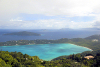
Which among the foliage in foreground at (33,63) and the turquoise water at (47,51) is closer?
the foliage in foreground at (33,63)

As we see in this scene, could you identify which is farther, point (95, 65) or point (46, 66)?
point (95, 65)

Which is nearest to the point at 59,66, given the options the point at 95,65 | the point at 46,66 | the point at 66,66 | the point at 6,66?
the point at 66,66

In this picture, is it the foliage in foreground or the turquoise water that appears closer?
the foliage in foreground

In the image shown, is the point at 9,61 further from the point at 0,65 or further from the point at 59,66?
the point at 59,66

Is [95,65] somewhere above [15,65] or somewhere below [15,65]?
below

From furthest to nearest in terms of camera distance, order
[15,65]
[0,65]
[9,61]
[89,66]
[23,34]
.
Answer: [23,34], [89,66], [9,61], [15,65], [0,65]

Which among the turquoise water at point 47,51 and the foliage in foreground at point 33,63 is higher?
the foliage in foreground at point 33,63

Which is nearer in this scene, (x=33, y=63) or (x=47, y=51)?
(x=33, y=63)

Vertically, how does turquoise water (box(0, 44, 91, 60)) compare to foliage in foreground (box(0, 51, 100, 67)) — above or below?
below

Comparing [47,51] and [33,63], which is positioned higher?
[33,63]

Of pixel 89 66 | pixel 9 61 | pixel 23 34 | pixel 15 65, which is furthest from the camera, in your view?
pixel 23 34
